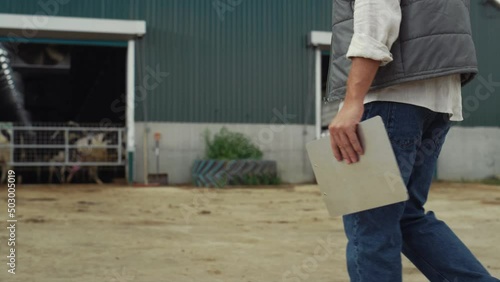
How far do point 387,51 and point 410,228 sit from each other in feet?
2.11

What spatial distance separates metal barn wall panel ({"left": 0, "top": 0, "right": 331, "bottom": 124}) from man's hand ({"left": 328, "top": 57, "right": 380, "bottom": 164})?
9804 mm

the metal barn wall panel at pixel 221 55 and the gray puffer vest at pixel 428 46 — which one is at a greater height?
the metal barn wall panel at pixel 221 55

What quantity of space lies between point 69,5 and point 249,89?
381cm

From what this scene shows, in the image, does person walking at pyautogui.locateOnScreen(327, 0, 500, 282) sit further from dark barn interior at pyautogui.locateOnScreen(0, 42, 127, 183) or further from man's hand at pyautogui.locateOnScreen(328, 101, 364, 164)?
dark barn interior at pyautogui.locateOnScreen(0, 42, 127, 183)

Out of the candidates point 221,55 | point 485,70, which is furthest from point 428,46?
point 485,70

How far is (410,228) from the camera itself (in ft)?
6.30

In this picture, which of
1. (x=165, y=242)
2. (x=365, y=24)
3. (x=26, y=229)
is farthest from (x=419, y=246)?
(x=26, y=229)

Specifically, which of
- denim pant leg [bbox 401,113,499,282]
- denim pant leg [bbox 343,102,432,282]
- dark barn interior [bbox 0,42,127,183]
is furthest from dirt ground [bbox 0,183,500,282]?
dark barn interior [bbox 0,42,127,183]

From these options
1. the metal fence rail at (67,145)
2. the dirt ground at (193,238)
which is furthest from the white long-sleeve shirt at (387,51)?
the metal fence rail at (67,145)

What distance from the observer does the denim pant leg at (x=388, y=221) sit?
167cm

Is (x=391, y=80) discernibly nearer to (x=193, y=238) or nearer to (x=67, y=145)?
(x=193, y=238)

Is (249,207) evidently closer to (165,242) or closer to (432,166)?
(165,242)

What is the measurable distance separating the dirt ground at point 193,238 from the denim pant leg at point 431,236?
1.23 metres

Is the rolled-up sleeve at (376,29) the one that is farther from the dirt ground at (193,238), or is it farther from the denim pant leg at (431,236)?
the dirt ground at (193,238)
